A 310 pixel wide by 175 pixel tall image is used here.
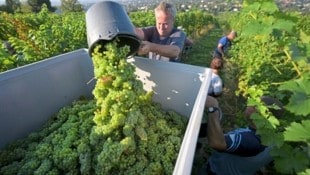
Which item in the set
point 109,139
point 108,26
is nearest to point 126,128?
point 109,139

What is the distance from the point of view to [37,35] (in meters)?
4.20

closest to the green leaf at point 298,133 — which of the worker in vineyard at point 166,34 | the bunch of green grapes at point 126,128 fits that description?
the bunch of green grapes at point 126,128

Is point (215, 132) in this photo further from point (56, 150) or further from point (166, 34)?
point (166, 34)

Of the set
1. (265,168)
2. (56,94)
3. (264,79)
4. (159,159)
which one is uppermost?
(56,94)

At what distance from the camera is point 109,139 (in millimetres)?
1876

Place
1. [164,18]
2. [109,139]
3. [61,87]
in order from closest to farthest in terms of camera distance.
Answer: [109,139] → [61,87] → [164,18]

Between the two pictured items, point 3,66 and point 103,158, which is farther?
point 3,66

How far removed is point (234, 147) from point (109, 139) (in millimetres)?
1139

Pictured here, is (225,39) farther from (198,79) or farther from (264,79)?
(198,79)

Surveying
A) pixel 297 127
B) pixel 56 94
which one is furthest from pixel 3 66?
pixel 297 127

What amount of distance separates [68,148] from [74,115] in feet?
1.54

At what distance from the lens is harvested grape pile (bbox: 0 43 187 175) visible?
1852 mm

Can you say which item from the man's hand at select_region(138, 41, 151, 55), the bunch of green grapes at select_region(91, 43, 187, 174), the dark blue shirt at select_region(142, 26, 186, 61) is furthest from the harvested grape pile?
the dark blue shirt at select_region(142, 26, 186, 61)

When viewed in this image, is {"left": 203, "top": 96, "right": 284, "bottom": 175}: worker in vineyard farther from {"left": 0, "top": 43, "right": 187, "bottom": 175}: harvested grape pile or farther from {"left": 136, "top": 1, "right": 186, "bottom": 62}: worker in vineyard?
{"left": 136, "top": 1, "right": 186, "bottom": 62}: worker in vineyard
